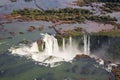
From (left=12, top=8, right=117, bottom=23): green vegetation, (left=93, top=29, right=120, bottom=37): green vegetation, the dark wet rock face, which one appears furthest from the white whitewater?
(left=12, top=8, right=117, bottom=23): green vegetation

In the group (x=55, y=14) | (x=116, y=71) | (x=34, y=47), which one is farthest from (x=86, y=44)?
(x=55, y=14)

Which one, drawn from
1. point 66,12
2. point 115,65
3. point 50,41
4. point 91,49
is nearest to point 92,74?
point 115,65

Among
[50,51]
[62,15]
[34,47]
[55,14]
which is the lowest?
[50,51]

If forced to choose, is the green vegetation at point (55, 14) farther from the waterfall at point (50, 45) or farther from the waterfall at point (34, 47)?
the waterfall at point (34, 47)

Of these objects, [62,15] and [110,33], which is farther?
[62,15]

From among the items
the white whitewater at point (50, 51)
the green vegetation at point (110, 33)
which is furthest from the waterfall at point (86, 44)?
the green vegetation at point (110, 33)

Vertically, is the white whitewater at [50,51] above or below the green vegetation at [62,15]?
below

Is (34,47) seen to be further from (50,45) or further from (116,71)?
(116,71)

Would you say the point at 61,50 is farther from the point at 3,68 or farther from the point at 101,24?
the point at 101,24
